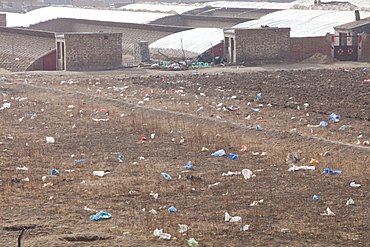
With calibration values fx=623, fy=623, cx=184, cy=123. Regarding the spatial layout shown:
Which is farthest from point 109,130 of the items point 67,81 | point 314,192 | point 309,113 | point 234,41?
point 234,41

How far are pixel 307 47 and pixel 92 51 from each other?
11.1 metres

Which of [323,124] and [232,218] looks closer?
Answer: [232,218]

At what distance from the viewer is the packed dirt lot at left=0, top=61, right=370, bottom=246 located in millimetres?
7621

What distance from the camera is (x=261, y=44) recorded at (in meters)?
31.9

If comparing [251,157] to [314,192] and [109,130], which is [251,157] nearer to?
[314,192]

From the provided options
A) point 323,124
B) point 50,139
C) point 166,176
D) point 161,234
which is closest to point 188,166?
point 166,176

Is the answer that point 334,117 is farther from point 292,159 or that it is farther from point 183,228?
point 183,228

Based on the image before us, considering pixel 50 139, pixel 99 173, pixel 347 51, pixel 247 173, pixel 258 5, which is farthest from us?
pixel 258 5

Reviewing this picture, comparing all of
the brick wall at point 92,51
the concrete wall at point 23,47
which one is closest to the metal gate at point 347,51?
the brick wall at point 92,51

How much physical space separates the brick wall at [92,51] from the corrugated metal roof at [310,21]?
432 inches

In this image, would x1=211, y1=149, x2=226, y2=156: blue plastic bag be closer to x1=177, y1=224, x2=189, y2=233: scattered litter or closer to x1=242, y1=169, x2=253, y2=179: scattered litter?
x1=242, y1=169, x2=253, y2=179: scattered litter

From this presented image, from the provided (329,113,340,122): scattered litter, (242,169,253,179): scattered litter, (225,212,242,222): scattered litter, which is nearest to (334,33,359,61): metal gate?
(329,113,340,122): scattered litter

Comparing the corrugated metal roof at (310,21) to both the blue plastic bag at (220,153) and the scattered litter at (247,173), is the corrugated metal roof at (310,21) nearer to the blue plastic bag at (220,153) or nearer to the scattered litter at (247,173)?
the blue plastic bag at (220,153)

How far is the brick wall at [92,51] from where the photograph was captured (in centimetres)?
3047
